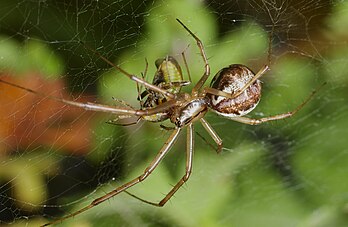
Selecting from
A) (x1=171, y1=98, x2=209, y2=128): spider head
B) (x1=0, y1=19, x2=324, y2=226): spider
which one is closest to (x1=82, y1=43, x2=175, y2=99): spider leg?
(x1=0, y1=19, x2=324, y2=226): spider

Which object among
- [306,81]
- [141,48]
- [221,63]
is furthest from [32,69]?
[306,81]

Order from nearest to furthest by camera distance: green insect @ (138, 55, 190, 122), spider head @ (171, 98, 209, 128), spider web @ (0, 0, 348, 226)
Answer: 1. spider web @ (0, 0, 348, 226)
2. green insect @ (138, 55, 190, 122)
3. spider head @ (171, 98, 209, 128)

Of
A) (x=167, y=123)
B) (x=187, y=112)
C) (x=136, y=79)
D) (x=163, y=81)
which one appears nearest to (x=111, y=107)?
(x=136, y=79)

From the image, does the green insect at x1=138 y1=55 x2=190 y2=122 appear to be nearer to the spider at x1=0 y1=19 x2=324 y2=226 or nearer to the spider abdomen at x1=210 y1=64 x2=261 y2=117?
the spider at x1=0 y1=19 x2=324 y2=226

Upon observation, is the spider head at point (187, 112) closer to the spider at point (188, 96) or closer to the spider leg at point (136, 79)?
the spider at point (188, 96)

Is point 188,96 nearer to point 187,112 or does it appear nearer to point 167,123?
point 187,112

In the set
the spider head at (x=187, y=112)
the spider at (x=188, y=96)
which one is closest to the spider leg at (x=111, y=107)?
the spider at (x=188, y=96)

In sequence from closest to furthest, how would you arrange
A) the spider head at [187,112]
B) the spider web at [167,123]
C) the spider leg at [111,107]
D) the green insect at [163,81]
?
the spider leg at [111,107]
the spider web at [167,123]
the green insect at [163,81]
the spider head at [187,112]

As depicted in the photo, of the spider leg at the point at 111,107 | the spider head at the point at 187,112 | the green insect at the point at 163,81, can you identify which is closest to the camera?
the spider leg at the point at 111,107
